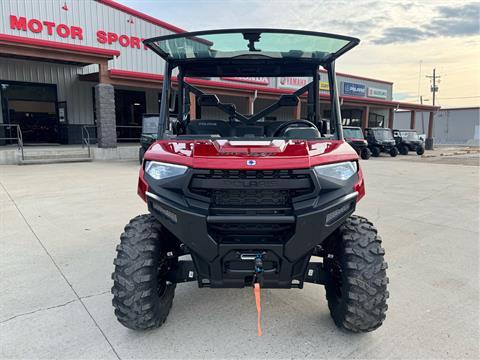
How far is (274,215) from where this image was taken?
203cm

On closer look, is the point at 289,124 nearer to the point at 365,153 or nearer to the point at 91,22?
the point at 365,153

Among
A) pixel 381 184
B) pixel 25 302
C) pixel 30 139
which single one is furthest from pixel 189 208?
pixel 30 139

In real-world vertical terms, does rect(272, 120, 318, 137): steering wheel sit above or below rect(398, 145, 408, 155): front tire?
above

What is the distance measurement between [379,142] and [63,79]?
17021 millimetres

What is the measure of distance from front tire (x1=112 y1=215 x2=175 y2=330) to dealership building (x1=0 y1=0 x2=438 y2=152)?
37.9 feet

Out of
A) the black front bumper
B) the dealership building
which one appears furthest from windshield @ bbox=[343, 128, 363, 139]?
the black front bumper

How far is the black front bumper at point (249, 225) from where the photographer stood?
2.00 m

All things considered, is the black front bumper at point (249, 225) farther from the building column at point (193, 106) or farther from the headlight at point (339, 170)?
the building column at point (193, 106)

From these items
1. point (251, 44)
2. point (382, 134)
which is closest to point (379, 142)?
point (382, 134)

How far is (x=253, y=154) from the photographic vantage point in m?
2.03

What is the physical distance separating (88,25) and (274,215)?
56.5 feet

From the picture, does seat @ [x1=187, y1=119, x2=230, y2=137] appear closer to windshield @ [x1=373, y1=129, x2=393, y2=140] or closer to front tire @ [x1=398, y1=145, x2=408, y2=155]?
windshield @ [x1=373, y1=129, x2=393, y2=140]

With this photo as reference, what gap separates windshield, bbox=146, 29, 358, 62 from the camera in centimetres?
256

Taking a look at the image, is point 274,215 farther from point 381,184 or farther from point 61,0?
point 61,0
